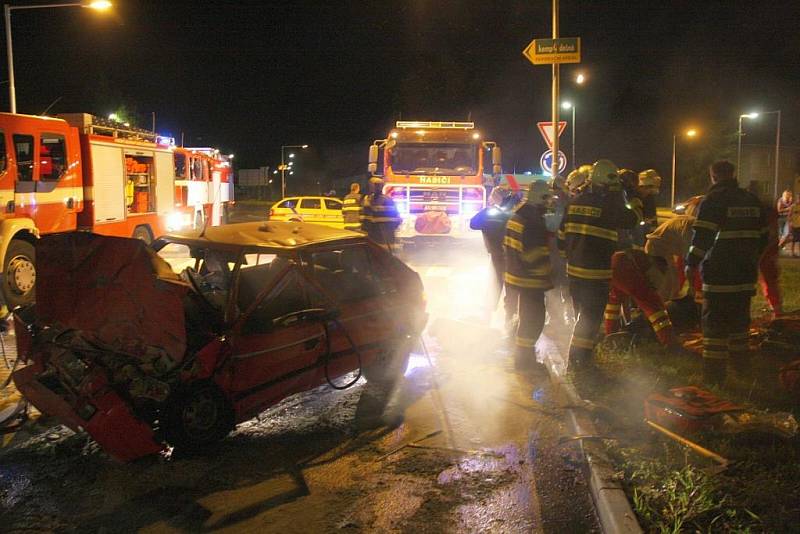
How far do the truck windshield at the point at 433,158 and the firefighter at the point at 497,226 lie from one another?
8.02 m

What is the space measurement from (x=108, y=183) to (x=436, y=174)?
276 inches

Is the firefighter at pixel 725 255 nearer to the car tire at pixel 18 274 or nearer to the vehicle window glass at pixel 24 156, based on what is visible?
the car tire at pixel 18 274

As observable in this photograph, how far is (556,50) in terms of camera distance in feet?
41.8

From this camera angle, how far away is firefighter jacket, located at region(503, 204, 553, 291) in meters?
6.48

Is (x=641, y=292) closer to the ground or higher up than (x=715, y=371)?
higher up

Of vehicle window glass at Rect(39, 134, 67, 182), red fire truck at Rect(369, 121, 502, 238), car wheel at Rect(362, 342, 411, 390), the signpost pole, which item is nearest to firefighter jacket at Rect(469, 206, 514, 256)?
car wheel at Rect(362, 342, 411, 390)

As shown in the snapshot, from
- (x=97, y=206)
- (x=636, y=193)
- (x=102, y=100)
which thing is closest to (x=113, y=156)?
(x=97, y=206)

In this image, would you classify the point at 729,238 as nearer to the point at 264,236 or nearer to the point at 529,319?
the point at 529,319

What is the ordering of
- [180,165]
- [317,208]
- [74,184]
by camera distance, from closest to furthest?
[74,184] < [180,165] < [317,208]

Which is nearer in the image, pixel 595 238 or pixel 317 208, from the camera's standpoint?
pixel 595 238

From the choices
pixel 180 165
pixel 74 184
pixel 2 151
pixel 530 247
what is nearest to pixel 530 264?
pixel 530 247

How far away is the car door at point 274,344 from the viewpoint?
4.70 metres

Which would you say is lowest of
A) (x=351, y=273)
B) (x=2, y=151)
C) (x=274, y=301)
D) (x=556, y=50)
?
(x=274, y=301)

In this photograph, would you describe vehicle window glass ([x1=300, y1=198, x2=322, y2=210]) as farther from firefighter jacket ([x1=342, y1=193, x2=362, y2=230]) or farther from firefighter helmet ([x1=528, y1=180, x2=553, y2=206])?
firefighter helmet ([x1=528, y1=180, x2=553, y2=206])
